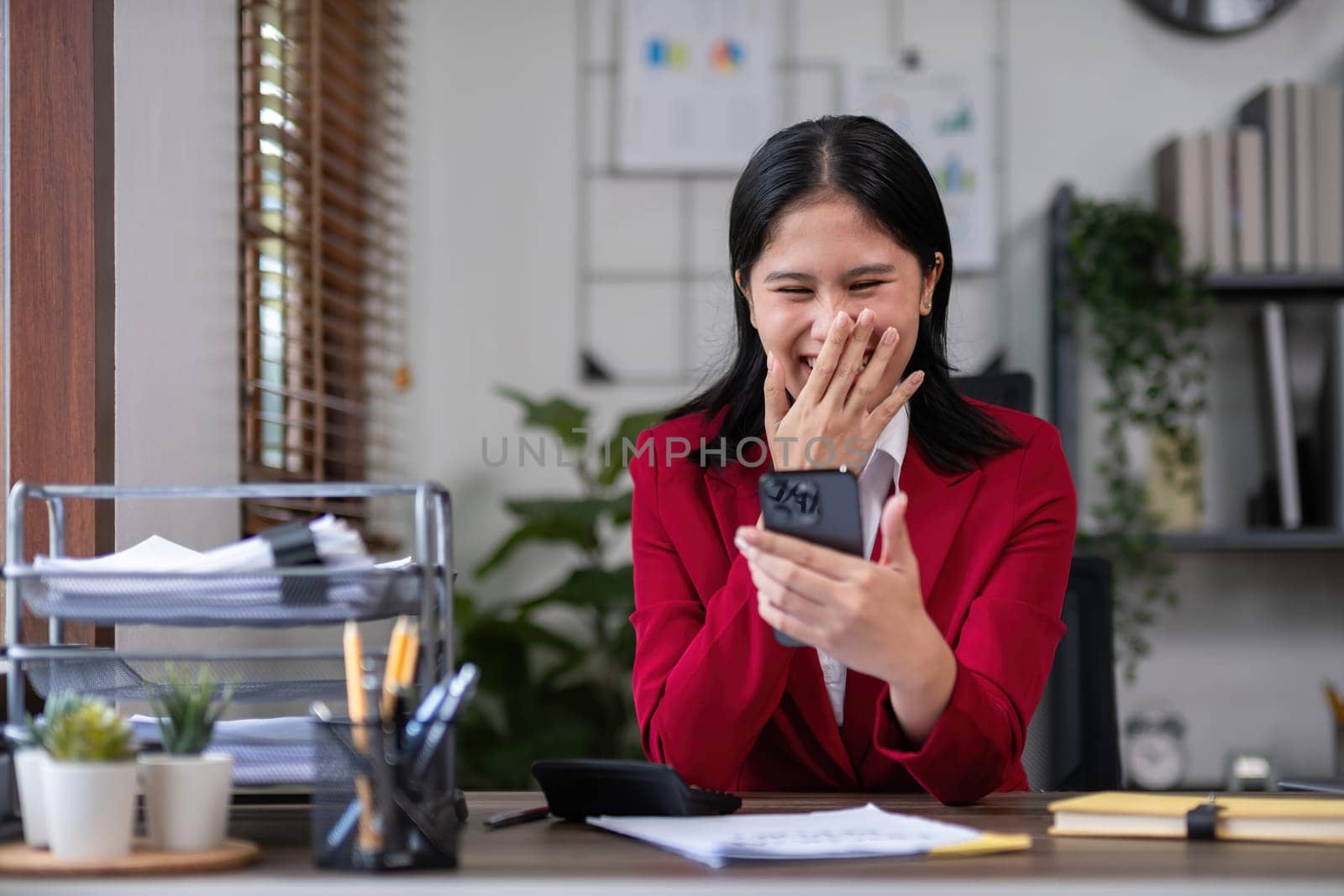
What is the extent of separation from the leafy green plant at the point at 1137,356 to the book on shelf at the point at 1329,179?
0.24 metres

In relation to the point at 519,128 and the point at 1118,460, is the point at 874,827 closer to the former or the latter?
the point at 1118,460

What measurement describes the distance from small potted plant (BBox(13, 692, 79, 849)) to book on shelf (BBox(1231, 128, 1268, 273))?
2432 millimetres

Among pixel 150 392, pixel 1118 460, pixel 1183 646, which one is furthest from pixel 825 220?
pixel 1183 646

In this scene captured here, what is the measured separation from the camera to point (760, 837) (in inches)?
33.8

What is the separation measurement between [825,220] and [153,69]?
814 millimetres

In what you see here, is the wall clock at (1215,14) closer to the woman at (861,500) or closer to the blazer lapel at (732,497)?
the woman at (861,500)

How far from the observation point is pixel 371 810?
76 centimetres

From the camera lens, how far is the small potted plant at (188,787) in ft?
2.59

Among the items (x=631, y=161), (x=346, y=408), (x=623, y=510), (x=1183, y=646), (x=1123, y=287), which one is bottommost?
(x=1183, y=646)

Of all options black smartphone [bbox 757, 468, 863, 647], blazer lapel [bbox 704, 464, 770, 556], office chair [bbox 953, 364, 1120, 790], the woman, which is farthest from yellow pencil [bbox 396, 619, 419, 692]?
office chair [bbox 953, 364, 1120, 790]

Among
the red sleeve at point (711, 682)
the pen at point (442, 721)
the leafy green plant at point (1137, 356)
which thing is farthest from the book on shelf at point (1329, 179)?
the pen at point (442, 721)

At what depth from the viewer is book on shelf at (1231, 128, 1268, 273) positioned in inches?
106

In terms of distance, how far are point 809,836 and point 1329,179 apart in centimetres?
227

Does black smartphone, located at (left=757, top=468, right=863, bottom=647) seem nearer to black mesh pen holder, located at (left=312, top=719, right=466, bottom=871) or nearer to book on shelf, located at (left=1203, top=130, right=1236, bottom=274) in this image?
black mesh pen holder, located at (left=312, top=719, right=466, bottom=871)
